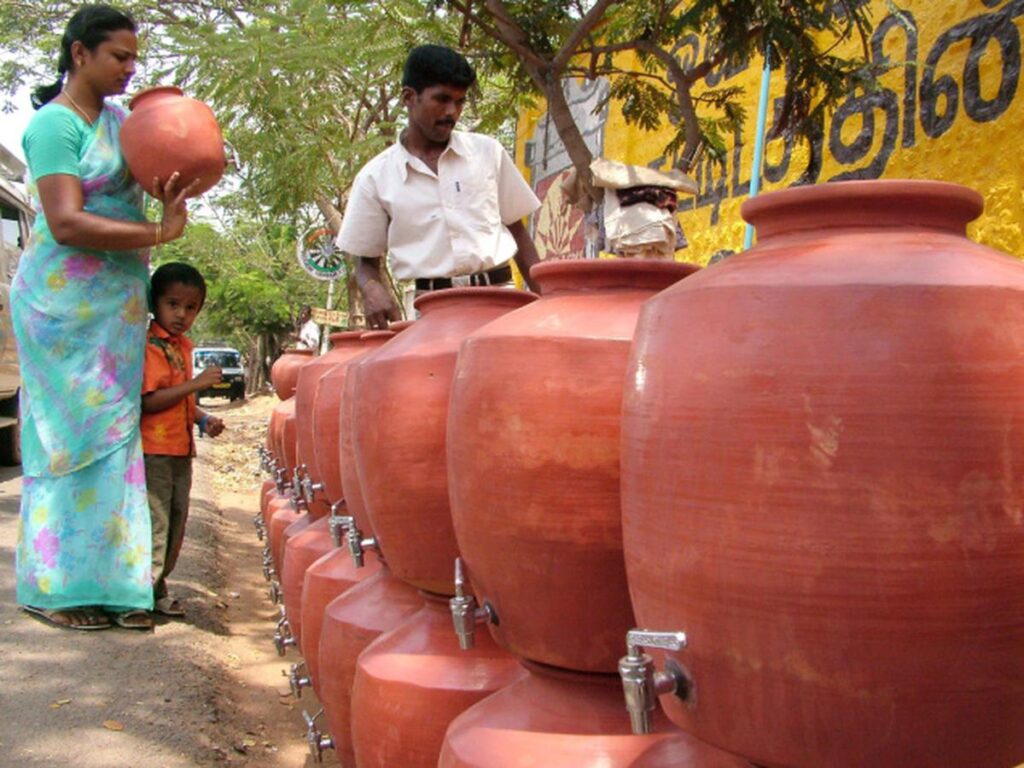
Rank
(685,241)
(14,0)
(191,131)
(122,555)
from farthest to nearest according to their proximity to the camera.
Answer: (14,0) < (685,241) < (122,555) < (191,131)

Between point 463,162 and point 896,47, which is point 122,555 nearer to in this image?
point 463,162

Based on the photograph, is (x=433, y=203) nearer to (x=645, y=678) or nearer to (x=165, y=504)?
(x=165, y=504)

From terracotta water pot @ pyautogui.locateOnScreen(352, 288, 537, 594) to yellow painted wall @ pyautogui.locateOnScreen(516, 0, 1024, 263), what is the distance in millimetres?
2133

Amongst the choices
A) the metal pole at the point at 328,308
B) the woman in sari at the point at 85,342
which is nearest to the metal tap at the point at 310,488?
the woman in sari at the point at 85,342

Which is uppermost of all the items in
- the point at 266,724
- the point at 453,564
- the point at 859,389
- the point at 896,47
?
the point at 896,47

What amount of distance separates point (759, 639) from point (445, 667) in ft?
3.17

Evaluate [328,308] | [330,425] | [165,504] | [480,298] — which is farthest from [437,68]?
[328,308]

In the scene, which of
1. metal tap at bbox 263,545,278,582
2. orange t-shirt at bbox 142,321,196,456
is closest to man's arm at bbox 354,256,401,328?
orange t-shirt at bbox 142,321,196,456

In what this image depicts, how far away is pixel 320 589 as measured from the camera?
2891mm

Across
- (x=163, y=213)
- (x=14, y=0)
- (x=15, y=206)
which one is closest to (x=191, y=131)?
(x=163, y=213)

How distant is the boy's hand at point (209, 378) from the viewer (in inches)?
148

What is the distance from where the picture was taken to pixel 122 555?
347cm

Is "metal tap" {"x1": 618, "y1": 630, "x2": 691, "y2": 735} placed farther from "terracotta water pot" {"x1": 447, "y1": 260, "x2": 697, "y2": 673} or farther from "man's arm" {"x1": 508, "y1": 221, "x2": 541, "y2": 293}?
"man's arm" {"x1": 508, "y1": 221, "x2": 541, "y2": 293}

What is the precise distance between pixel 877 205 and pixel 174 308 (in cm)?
309
